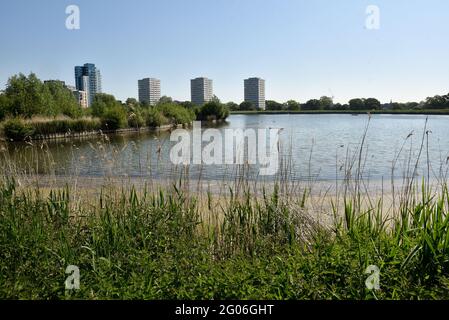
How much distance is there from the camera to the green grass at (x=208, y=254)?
2.98 metres

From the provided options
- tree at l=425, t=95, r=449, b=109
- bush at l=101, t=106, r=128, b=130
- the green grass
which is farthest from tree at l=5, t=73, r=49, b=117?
tree at l=425, t=95, r=449, b=109

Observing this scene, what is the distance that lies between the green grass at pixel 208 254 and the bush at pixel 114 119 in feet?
113

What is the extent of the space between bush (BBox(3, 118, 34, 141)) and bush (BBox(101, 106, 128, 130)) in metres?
9.12

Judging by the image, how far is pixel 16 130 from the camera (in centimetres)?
2847

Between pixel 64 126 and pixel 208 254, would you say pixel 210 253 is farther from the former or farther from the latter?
pixel 64 126

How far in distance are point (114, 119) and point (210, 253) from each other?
36.2m

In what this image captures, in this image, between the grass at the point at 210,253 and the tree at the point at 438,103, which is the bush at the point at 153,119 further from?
the tree at the point at 438,103

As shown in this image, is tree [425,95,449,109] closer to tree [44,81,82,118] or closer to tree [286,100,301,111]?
tree [44,81,82,118]

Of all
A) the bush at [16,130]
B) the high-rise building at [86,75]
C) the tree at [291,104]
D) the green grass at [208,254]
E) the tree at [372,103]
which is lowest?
the green grass at [208,254]

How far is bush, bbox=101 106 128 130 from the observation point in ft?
125

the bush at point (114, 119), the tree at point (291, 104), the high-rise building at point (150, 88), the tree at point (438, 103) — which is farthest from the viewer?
the tree at point (438, 103)

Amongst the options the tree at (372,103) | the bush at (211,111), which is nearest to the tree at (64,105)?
the bush at (211,111)

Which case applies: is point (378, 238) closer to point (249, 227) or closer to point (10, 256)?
point (249, 227)
